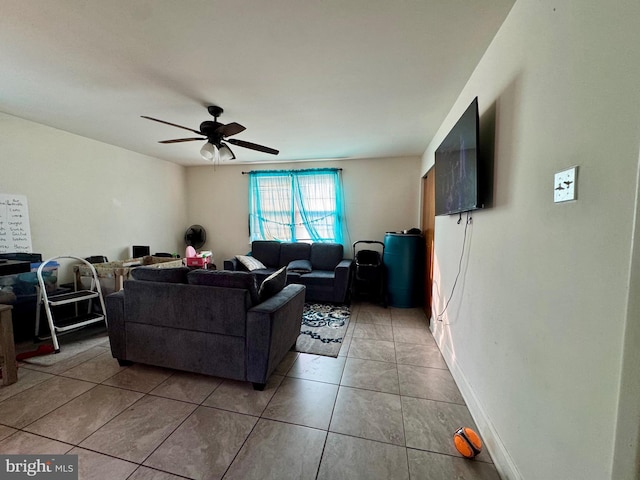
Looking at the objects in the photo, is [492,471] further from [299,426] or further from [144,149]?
[144,149]

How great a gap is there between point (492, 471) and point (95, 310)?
412cm

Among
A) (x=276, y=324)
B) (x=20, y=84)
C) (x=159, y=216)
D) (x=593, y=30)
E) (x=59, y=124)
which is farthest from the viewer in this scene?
(x=159, y=216)

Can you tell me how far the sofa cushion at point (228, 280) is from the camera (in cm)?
179

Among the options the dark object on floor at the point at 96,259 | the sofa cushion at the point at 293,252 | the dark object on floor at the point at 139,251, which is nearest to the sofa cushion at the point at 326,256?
the sofa cushion at the point at 293,252

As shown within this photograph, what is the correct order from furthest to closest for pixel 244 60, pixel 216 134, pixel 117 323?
pixel 216 134 < pixel 117 323 < pixel 244 60

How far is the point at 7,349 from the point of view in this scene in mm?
1807

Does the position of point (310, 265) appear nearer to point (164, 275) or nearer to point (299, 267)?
point (299, 267)

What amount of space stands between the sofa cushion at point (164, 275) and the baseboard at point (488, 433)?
214 cm

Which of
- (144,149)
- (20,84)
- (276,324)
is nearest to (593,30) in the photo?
(276,324)

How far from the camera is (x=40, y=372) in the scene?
1964 mm

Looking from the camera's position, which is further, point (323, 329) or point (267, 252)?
point (267, 252)

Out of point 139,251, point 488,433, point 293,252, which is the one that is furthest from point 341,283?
point 139,251

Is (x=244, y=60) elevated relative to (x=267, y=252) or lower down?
elevated

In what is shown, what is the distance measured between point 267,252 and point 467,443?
3.63 metres
